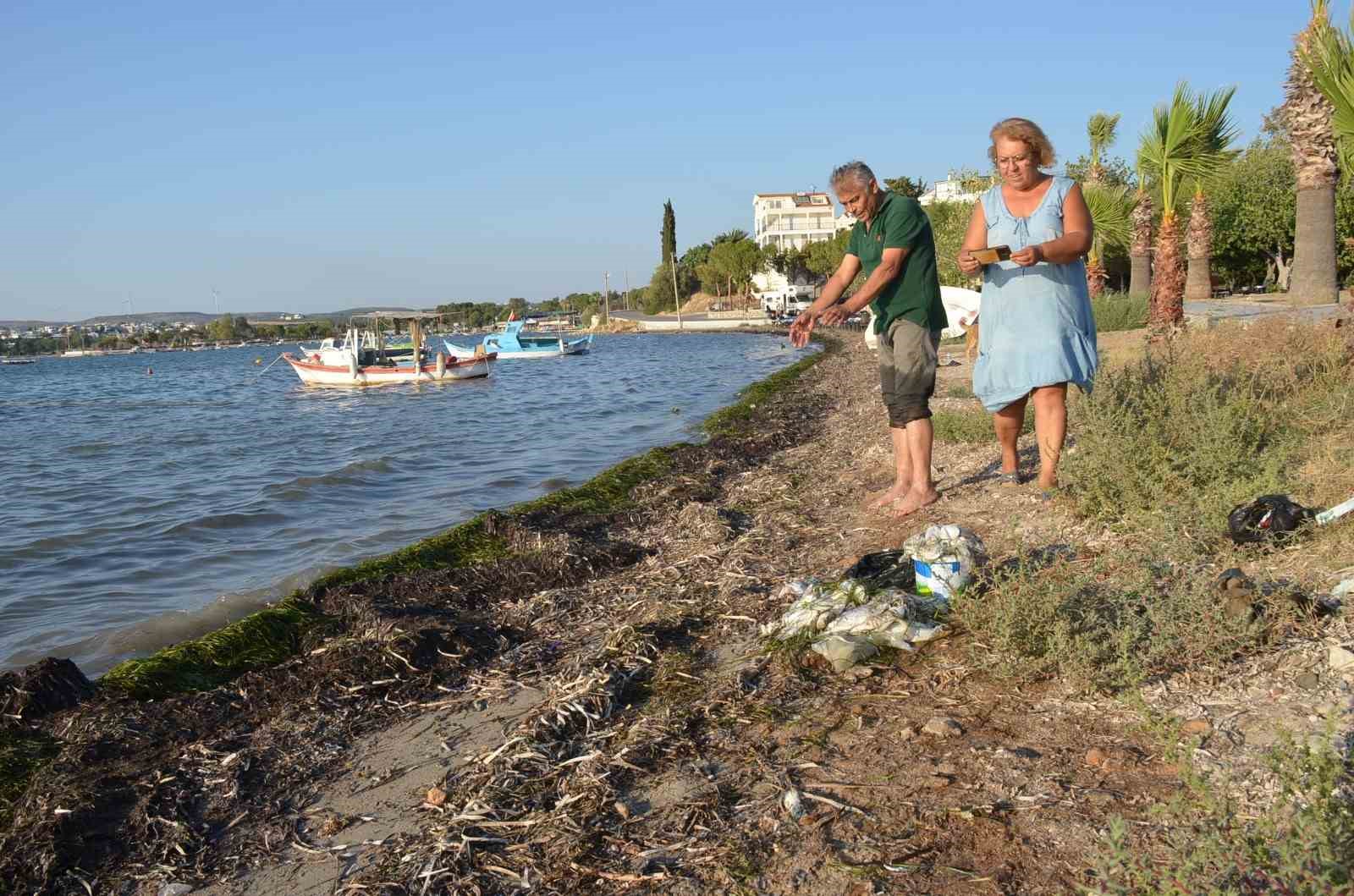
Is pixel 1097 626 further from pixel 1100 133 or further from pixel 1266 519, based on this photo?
pixel 1100 133

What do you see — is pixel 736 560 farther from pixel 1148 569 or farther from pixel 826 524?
pixel 1148 569

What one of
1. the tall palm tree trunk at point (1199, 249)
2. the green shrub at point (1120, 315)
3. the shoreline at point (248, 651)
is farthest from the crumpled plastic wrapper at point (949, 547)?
the tall palm tree trunk at point (1199, 249)

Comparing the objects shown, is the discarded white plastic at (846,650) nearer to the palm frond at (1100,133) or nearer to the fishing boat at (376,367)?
the palm frond at (1100,133)

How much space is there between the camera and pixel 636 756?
126 inches

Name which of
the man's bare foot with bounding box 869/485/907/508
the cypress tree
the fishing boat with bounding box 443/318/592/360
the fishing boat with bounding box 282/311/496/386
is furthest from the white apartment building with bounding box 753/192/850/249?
the man's bare foot with bounding box 869/485/907/508

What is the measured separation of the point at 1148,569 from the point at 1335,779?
4.59ft

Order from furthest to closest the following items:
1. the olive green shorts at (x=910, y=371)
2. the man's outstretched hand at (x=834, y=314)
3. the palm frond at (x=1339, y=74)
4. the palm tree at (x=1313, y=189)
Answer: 1. the palm tree at (x=1313, y=189)
2. the palm frond at (x=1339, y=74)
3. the olive green shorts at (x=910, y=371)
4. the man's outstretched hand at (x=834, y=314)

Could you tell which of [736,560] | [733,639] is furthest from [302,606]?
[733,639]

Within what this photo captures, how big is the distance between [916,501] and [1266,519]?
86.6 inches

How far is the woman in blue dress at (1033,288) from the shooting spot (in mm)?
4824

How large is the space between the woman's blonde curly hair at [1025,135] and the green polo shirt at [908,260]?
69 centimetres

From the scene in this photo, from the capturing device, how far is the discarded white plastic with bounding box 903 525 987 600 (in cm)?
384

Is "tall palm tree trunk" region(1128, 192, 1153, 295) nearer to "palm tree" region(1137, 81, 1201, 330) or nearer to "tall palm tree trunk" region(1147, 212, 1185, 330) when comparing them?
"palm tree" region(1137, 81, 1201, 330)

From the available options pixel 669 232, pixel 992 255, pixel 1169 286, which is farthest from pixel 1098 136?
pixel 669 232
